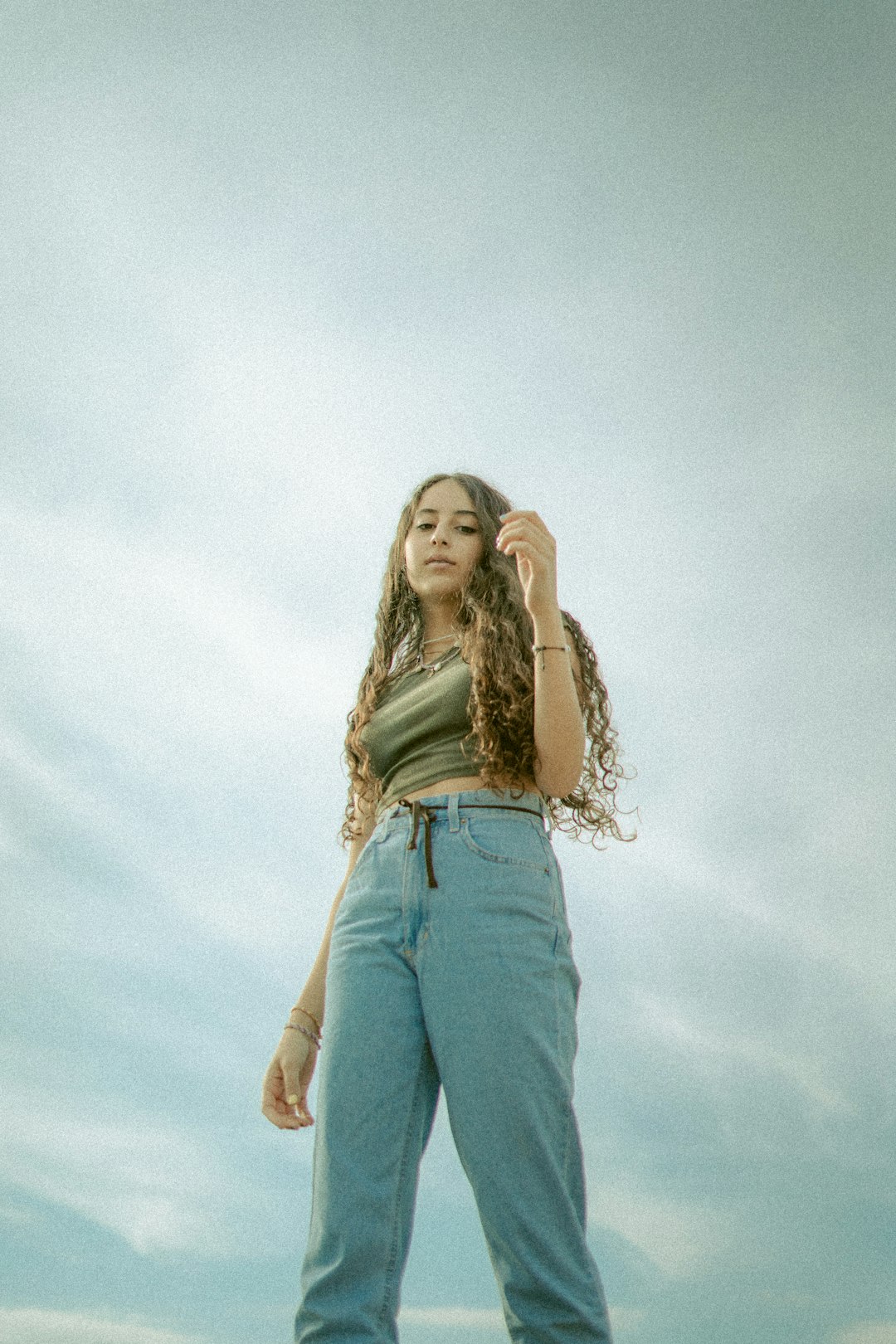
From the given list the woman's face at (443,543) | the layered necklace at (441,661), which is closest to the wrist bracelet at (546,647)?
the layered necklace at (441,661)

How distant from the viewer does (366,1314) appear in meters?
2.44

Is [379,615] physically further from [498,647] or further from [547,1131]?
[547,1131]

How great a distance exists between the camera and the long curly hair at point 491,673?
9.62 ft

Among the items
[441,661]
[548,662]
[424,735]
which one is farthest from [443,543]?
[548,662]

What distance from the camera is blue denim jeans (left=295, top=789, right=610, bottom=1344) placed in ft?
8.00

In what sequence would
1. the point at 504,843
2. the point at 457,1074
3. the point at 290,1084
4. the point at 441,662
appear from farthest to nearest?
1. the point at 441,662
2. the point at 290,1084
3. the point at 504,843
4. the point at 457,1074

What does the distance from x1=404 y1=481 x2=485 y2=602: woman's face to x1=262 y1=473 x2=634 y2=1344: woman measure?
22 cm

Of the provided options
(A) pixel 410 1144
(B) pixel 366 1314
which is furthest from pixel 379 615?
(B) pixel 366 1314

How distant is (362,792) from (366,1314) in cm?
136

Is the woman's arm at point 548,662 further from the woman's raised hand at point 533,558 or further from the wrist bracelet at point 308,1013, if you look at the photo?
the wrist bracelet at point 308,1013

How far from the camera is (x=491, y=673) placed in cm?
305

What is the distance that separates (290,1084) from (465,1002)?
26.9 inches

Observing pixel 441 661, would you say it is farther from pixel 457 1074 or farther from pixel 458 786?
pixel 457 1074

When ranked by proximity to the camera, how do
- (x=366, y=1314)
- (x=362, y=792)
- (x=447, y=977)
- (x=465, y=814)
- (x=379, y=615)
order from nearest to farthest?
(x=366, y=1314) < (x=447, y=977) < (x=465, y=814) < (x=362, y=792) < (x=379, y=615)
